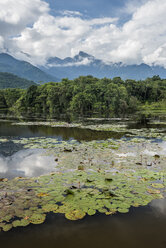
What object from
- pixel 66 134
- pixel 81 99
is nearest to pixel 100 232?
pixel 66 134

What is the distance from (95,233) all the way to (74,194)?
2165 mm

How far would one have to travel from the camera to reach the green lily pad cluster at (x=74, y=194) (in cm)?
644

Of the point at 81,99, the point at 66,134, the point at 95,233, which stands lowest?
the point at 95,233

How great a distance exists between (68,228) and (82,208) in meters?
0.95

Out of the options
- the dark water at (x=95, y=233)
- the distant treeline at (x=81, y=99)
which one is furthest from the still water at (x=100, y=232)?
the distant treeline at (x=81, y=99)

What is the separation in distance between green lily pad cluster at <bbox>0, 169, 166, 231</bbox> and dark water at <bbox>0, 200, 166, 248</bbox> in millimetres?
230

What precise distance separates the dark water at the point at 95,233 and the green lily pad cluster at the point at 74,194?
0.75 feet

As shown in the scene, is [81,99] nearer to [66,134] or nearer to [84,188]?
[66,134]

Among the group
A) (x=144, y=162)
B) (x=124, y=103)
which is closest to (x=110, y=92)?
(x=124, y=103)

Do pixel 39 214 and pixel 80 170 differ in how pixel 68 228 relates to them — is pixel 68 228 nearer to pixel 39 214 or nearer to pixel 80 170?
pixel 39 214

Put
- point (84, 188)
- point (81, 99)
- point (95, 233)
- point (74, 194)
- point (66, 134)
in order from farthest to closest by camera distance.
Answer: point (81, 99) < point (66, 134) < point (84, 188) < point (74, 194) < point (95, 233)

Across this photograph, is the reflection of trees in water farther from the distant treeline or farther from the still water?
the distant treeline

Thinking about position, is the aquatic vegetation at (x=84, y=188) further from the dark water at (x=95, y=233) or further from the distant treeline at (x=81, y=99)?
the distant treeline at (x=81, y=99)

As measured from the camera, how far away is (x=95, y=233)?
5703 mm
